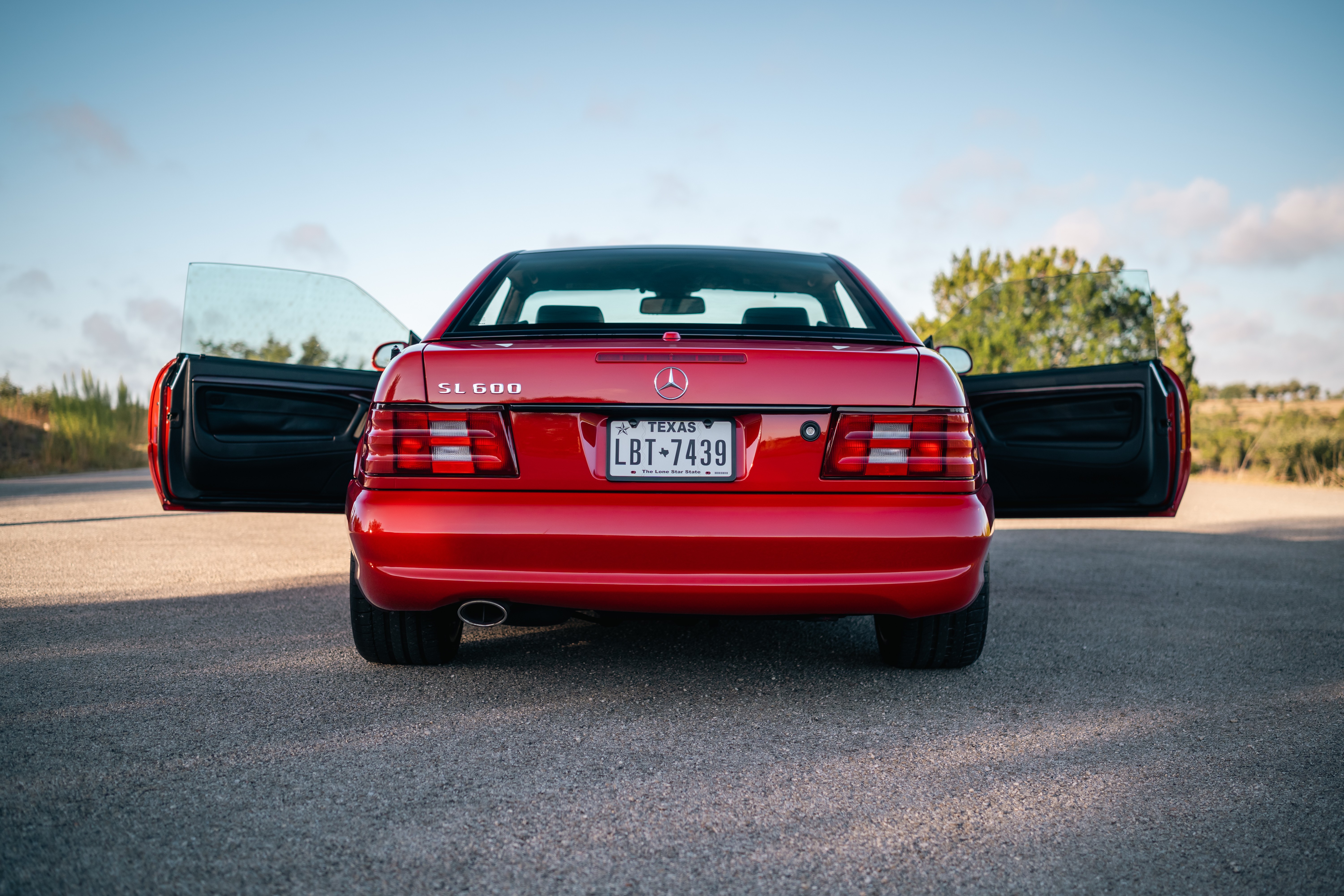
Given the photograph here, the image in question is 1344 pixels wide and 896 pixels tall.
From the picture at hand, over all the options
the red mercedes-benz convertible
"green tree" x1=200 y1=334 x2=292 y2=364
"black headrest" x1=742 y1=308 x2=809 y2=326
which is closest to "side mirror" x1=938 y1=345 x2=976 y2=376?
"black headrest" x1=742 y1=308 x2=809 y2=326

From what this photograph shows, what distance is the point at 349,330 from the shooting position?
450cm

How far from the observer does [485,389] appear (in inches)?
107

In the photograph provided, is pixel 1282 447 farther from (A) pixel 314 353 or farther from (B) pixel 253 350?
(B) pixel 253 350

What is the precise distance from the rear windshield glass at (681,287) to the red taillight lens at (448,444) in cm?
84

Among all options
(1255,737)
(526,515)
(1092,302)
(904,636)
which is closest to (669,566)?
(526,515)

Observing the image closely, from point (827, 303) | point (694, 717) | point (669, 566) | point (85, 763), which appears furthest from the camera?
point (827, 303)

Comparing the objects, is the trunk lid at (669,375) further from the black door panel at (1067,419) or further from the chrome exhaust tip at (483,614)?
the black door panel at (1067,419)

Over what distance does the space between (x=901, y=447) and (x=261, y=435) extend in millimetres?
2645

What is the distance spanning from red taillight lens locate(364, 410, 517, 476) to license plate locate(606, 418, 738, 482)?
1.03 feet

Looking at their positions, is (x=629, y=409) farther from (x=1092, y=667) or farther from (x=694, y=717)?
(x=1092, y=667)

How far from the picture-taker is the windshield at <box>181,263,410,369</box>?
411cm

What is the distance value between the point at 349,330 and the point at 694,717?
2695mm

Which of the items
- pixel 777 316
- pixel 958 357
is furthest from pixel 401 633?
pixel 958 357

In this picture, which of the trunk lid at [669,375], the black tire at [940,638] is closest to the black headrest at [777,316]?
the trunk lid at [669,375]
